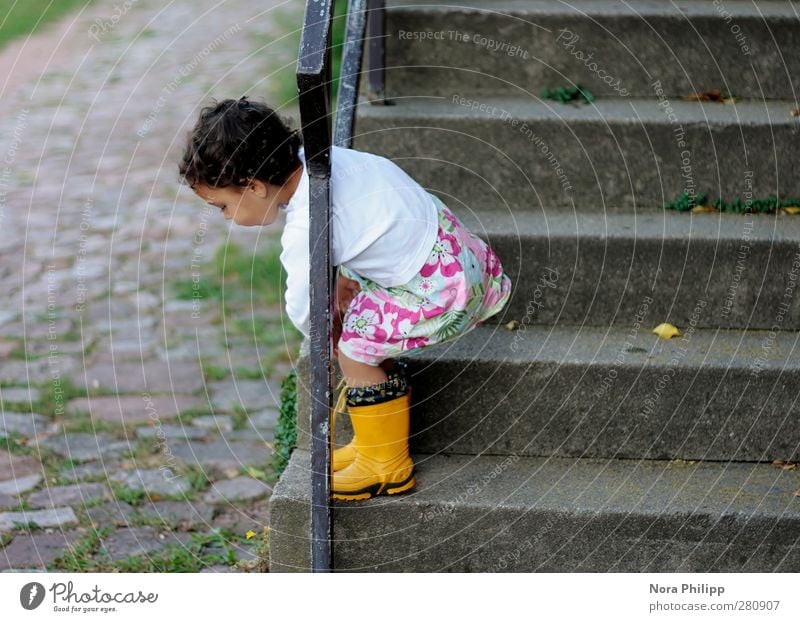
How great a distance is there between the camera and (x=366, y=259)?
97.0 inches

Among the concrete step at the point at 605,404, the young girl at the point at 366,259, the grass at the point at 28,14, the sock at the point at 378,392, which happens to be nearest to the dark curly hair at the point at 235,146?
the young girl at the point at 366,259

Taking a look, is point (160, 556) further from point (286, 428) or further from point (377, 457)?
point (377, 457)

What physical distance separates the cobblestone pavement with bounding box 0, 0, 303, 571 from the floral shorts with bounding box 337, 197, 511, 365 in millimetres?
851

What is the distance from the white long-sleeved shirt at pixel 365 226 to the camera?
237cm

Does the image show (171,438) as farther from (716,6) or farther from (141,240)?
(716,6)

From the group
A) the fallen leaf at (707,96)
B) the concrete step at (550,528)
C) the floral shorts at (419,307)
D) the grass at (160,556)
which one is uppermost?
the fallen leaf at (707,96)

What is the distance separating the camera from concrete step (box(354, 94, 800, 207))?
334 centimetres

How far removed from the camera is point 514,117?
3395 millimetres

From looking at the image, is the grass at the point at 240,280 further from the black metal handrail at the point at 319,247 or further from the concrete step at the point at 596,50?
the black metal handrail at the point at 319,247

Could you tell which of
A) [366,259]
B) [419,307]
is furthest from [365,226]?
[419,307]

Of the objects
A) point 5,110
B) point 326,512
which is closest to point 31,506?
point 326,512

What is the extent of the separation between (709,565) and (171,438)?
182 centimetres

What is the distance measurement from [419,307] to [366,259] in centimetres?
18

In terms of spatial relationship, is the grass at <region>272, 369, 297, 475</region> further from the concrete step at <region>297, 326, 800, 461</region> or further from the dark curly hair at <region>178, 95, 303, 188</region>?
the dark curly hair at <region>178, 95, 303, 188</region>
